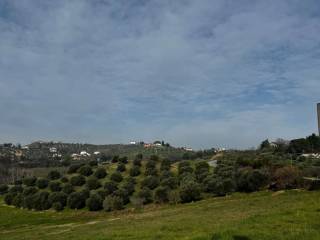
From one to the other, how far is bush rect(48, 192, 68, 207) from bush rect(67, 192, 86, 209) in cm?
180

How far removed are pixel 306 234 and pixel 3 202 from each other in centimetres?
7072

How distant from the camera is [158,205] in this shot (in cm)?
5319

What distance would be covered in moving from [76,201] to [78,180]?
11767mm

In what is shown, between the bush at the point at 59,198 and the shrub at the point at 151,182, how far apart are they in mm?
10881

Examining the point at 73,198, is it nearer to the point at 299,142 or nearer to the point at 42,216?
the point at 42,216

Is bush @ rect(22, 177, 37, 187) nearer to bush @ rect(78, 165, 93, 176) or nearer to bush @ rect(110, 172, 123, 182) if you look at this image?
bush @ rect(78, 165, 93, 176)

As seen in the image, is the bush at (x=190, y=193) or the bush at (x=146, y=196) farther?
the bush at (x=146, y=196)

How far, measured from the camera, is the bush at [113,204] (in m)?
55.2

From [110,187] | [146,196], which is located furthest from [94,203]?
[146,196]

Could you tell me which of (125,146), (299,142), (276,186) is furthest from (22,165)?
(276,186)

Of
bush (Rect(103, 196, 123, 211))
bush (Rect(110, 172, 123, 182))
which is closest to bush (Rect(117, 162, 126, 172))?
bush (Rect(110, 172, 123, 182))

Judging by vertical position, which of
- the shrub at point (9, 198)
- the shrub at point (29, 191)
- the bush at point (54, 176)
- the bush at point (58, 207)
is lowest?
the bush at point (58, 207)

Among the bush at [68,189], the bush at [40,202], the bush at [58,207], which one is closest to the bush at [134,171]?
the bush at [68,189]

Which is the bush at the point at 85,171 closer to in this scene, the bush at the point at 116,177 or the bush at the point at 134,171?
the bush at the point at 116,177
